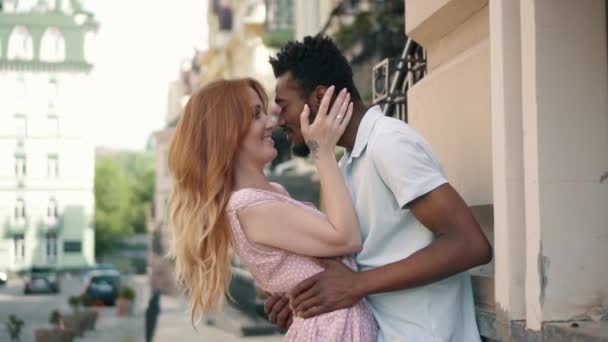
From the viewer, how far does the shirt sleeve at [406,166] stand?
3008 millimetres

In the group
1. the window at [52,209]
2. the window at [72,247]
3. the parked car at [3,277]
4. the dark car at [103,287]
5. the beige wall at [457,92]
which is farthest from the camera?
the window at [72,247]

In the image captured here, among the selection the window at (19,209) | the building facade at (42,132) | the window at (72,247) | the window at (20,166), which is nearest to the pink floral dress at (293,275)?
the building facade at (42,132)

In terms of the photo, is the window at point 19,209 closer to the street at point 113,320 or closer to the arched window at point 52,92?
the street at point 113,320

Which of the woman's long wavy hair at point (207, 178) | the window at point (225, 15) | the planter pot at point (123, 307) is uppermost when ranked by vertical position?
the window at point (225, 15)

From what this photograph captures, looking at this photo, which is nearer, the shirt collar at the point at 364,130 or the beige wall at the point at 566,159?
the beige wall at the point at 566,159

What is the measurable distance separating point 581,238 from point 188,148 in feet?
4.52

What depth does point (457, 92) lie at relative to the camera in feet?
13.8

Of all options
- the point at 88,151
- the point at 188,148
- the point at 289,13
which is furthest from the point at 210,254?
the point at 88,151

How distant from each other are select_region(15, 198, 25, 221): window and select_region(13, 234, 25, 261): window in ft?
3.72

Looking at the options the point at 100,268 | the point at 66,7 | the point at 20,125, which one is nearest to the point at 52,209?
the point at 20,125

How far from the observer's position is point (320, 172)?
129 inches

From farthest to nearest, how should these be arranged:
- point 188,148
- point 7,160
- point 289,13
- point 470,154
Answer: point 7,160 < point 289,13 < point 470,154 < point 188,148

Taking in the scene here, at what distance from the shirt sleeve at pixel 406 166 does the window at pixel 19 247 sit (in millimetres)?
55195

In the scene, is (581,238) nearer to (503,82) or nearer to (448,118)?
(503,82)
